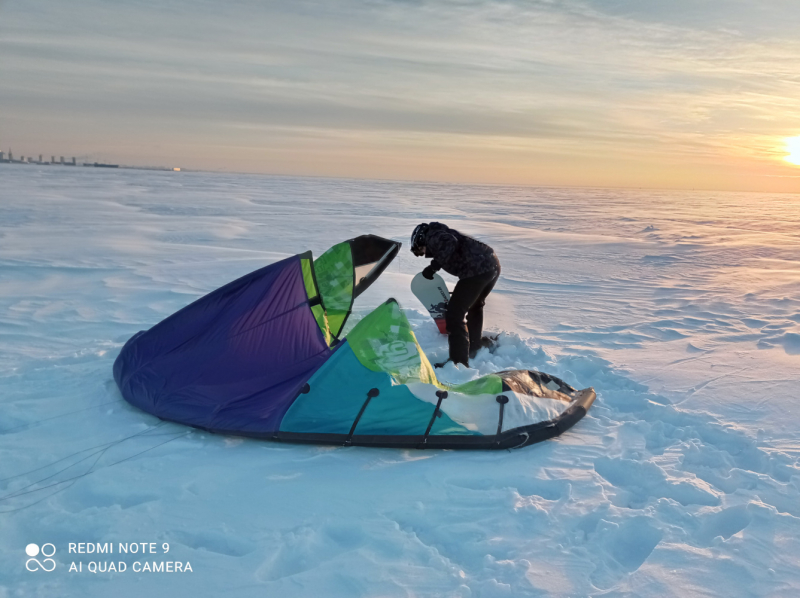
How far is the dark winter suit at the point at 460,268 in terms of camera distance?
4988 mm

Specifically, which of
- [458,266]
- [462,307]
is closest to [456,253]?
[458,266]

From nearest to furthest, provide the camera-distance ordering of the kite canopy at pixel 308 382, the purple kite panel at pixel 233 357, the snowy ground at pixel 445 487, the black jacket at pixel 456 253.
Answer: the snowy ground at pixel 445 487 → the kite canopy at pixel 308 382 → the purple kite panel at pixel 233 357 → the black jacket at pixel 456 253

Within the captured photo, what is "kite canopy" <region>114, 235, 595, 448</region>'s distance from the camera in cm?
354

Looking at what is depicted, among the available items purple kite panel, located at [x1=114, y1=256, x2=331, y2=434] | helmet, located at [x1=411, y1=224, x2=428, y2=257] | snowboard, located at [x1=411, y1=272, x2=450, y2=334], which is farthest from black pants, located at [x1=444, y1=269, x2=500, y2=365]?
purple kite panel, located at [x1=114, y1=256, x2=331, y2=434]

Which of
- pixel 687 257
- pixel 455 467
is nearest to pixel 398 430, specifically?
pixel 455 467

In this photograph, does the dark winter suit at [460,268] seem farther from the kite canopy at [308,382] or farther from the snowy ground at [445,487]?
the kite canopy at [308,382]

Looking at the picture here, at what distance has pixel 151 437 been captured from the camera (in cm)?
364

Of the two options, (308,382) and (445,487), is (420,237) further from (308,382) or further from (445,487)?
(445,487)

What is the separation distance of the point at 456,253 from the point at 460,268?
14 cm

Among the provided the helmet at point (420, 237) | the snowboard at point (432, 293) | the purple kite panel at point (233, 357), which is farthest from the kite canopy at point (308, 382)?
Result: the snowboard at point (432, 293)

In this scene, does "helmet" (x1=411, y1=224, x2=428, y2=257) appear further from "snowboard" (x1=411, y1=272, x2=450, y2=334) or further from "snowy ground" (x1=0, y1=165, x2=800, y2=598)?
"snowboard" (x1=411, y1=272, x2=450, y2=334)

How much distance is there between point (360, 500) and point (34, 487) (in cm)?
171

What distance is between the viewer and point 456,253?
16.7 feet

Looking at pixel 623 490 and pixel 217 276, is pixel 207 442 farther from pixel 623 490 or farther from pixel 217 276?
pixel 217 276
